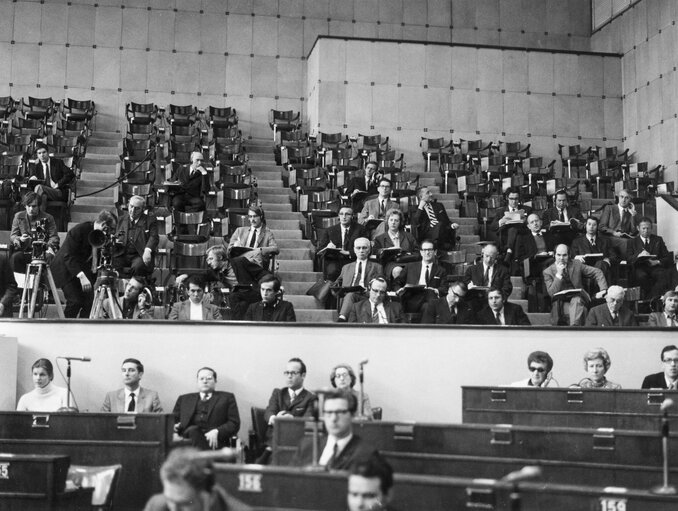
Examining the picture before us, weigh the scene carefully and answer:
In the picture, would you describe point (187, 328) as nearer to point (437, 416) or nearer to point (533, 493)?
point (437, 416)

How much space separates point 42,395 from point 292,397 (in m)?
1.67

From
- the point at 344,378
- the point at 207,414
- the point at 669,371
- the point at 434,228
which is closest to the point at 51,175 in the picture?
the point at 434,228

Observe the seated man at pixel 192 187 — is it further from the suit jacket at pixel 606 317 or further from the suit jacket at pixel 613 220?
the suit jacket at pixel 606 317

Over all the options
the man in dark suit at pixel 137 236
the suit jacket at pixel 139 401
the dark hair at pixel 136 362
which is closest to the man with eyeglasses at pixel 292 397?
the suit jacket at pixel 139 401

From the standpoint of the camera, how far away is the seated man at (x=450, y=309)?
815 cm

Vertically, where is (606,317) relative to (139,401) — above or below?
above

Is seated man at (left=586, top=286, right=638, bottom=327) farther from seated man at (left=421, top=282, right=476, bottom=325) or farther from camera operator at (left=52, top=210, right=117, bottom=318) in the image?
camera operator at (left=52, top=210, right=117, bottom=318)

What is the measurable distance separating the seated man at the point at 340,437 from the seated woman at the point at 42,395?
2668mm

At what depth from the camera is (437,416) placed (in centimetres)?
739

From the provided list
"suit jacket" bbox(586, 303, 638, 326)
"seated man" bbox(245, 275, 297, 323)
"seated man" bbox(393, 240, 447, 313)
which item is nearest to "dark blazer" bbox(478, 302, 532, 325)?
"suit jacket" bbox(586, 303, 638, 326)

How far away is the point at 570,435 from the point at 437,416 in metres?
2.21

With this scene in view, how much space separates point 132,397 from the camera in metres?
7.00

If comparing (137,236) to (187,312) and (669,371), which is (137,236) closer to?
(187,312)

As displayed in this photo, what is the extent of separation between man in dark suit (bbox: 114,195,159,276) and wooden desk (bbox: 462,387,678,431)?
3507mm
